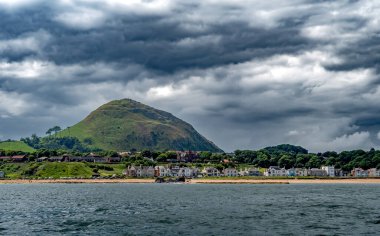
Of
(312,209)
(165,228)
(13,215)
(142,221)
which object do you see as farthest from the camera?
(312,209)

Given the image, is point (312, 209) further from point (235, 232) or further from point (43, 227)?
point (43, 227)

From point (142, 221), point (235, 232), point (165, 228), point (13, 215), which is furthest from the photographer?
point (13, 215)

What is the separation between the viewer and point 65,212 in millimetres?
98062

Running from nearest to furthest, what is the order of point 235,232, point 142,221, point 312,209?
1. point 235,232
2. point 142,221
3. point 312,209

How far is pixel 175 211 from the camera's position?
97875mm

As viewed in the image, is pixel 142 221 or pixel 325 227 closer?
pixel 325 227

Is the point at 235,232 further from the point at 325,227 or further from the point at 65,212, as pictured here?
the point at 65,212

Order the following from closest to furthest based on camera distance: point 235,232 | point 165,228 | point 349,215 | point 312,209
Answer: point 235,232 → point 165,228 → point 349,215 → point 312,209

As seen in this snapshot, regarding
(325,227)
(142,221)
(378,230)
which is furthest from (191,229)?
(378,230)

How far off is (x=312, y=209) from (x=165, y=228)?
1640 inches

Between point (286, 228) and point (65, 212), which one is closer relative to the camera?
point (286, 228)

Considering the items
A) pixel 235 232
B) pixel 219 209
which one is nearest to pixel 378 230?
pixel 235 232

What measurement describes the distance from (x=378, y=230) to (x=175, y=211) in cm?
4228

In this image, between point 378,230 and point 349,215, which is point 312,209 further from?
point 378,230
